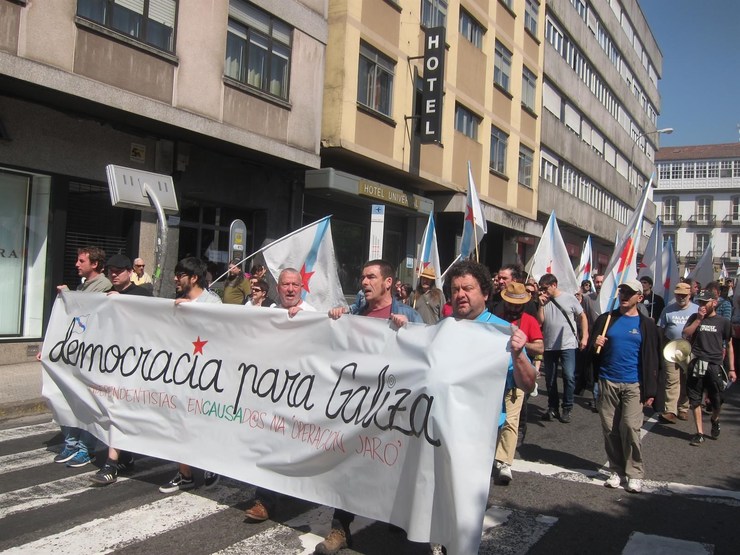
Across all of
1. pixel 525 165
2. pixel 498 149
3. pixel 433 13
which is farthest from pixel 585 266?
pixel 525 165

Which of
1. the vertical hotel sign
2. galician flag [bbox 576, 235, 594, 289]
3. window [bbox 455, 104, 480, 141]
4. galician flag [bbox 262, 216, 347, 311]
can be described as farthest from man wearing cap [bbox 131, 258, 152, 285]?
window [bbox 455, 104, 480, 141]

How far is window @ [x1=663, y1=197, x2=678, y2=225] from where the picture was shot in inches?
3272

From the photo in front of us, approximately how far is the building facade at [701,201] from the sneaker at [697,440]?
77.8m

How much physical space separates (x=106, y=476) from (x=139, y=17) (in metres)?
9.33

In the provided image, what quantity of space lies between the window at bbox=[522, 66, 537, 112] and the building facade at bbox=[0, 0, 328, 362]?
1344cm

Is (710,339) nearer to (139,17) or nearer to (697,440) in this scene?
(697,440)

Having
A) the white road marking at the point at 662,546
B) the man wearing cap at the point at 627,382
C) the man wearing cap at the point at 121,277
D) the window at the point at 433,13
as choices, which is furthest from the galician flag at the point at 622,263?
the window at the point at 433,13

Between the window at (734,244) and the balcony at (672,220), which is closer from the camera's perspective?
the window at (734,244)

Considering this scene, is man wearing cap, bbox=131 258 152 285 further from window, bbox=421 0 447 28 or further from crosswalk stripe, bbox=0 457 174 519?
window, bbox=421 0 447 28

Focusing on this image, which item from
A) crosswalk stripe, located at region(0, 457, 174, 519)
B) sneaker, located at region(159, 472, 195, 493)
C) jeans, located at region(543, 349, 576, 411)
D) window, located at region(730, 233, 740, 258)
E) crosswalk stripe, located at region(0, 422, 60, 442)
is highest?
window, located at region(730, 233, 740, 258)

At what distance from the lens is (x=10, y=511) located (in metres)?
4.71

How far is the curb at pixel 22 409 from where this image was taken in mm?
7930

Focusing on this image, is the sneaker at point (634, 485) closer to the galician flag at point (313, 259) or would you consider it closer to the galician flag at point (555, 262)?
the galician flag at point (313, 259)

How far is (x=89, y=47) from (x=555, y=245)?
827 centimetres
